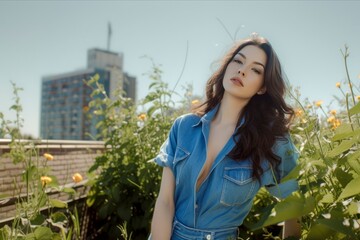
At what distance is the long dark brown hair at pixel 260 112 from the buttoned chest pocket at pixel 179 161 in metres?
0.16

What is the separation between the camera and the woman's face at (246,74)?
55.7 inches

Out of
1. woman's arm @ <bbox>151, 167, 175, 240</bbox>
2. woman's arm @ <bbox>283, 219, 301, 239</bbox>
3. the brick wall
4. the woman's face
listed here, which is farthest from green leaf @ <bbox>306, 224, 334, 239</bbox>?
the brick wall

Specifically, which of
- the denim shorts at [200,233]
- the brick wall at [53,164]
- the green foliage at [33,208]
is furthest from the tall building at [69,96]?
the denim shorts at [200,233]

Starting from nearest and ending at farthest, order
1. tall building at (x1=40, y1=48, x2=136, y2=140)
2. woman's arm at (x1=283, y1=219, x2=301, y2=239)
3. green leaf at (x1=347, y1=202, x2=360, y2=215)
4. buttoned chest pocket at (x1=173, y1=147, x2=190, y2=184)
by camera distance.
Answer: green leaf at (x1=347, y1=202, x2=360, y2=215), woman's arm at (x1=283, y1=219, x2=301, y2=239), buttoned chest pocket at (x1=173, y1=147, x2=190, y2=184), tall building at (x1=40, y1=48, x2=136, y2=140)

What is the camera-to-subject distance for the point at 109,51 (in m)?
69.8

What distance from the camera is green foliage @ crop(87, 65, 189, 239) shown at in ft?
7.62

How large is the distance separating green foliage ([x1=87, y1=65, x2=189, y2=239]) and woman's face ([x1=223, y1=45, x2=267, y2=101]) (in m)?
0.89

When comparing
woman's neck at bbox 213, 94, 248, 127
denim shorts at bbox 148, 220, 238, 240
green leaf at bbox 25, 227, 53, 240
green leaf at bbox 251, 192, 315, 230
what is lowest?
green leaf at bbox 25, 227, 53, 240

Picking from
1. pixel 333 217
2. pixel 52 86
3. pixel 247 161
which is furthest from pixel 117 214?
pixel 52 86

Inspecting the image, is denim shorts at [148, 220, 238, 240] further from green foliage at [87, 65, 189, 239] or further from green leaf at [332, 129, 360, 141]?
green foliage at [87, 65, 189, 239]

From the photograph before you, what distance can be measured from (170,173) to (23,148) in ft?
3.40

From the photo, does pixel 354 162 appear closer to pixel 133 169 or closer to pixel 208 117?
pixel 208 117

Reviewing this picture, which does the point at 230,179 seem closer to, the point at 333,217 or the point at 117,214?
the point at 333,217

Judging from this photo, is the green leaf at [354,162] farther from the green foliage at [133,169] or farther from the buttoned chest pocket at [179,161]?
the green foliage at [133,169]
